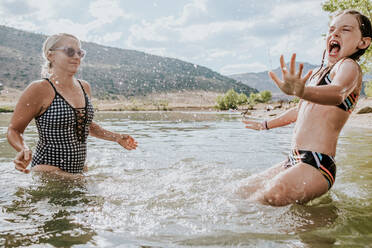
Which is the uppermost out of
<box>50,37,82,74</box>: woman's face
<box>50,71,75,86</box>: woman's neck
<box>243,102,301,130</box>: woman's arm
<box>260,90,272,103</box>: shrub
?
<box>260,90,272,103</box>: shrub

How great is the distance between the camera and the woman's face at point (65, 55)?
14.5 ft

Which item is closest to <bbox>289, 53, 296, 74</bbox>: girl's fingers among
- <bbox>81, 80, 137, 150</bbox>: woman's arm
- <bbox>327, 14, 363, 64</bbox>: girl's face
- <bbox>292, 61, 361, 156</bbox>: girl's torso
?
<bbox>292, 61, 361, 156</bbox>: girl's torso

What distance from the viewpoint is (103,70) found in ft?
491

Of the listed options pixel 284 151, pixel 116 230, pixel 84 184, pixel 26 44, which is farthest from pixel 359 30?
pixel 26 44

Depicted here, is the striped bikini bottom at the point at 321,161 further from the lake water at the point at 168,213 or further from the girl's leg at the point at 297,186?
the lake water at the point at 168,213

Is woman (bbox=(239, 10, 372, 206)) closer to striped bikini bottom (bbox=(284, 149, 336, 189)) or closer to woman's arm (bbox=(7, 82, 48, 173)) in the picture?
striped bikini bottom (bbox=(284, 149, 336, 189))

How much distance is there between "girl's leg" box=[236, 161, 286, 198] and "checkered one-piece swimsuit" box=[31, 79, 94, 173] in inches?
95.5

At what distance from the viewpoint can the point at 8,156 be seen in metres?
7.98

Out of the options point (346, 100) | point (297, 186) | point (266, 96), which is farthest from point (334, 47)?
point (266, 96)

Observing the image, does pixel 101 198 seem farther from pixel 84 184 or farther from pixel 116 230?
pixel 116 230

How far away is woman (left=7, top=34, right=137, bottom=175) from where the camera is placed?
419 centimetres

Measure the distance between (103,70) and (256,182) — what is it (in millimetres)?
152945

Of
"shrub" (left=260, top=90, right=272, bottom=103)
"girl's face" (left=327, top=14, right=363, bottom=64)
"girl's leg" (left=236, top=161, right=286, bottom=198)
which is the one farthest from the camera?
"shrub" (left=260, top=90, right=272, bottom=103)

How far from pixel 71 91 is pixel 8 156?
15.0ft
